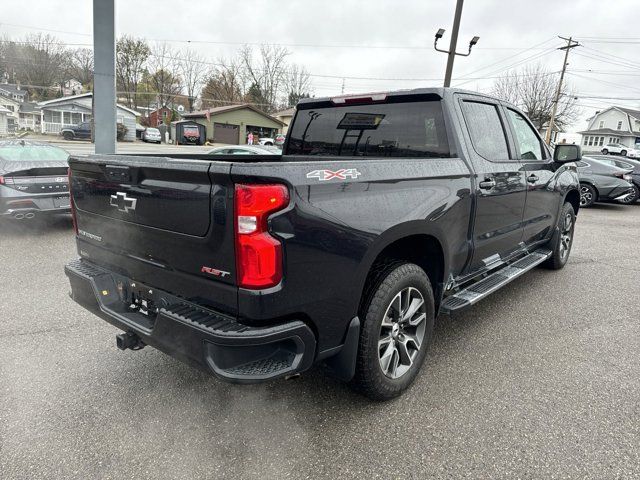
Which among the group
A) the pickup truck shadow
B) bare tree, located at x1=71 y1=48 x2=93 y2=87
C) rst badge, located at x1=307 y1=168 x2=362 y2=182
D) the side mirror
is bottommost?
the pickup truck shadow

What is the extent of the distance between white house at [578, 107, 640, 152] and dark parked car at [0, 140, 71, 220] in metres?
77.0

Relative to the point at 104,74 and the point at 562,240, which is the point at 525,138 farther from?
the point at 104,74

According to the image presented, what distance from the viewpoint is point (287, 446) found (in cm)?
234

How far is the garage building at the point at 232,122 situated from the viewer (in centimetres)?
4862

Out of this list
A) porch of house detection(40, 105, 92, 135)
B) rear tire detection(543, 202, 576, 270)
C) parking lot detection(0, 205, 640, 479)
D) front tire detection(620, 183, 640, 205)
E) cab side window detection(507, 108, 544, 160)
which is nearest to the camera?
parking lot detection(0, 205, 640, 479)

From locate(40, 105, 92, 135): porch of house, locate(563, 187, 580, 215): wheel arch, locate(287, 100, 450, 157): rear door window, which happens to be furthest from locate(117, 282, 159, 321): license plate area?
locate(40, 105, 92, 135): porch of house

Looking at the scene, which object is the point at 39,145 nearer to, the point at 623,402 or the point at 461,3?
the point at 623,402

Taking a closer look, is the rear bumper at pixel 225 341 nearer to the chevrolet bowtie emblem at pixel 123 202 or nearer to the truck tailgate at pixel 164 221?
the truck tailgate at pixel 164 221

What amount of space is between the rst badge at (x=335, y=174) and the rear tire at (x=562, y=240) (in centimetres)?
396

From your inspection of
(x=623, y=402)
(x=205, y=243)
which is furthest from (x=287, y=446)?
(x=623, y=402)

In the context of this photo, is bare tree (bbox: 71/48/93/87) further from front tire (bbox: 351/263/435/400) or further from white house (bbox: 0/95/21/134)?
front tire (bbox: 351/263/435/400)

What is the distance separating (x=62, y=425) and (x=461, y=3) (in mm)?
15714

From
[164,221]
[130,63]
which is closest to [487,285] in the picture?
[164,221]

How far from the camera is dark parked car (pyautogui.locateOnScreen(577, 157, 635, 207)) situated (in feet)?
40.9
